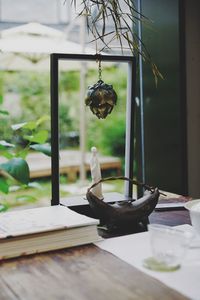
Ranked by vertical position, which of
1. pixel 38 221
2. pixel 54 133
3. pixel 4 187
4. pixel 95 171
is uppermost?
pixel 54 133

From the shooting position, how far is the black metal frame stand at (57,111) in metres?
1.55

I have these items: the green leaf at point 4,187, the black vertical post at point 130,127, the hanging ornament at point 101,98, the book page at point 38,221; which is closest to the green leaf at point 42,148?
the green leaf at point 4,187

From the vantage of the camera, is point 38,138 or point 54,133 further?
point 38,138

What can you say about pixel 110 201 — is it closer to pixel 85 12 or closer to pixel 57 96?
pixel 57 96

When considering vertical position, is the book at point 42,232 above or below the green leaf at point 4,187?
above

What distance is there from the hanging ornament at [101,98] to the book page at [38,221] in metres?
0.42

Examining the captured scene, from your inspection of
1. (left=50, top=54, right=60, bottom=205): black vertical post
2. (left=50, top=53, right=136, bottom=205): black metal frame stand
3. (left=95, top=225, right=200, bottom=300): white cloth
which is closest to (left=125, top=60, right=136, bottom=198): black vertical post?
(left=50, top=53, right=136, bottom=205): black metal frame stand

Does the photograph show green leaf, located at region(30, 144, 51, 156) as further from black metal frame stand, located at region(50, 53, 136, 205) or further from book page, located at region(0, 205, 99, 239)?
book page, located at region(0, 205, 99, 239)

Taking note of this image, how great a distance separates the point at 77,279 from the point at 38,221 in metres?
0.30

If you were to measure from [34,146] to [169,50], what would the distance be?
40.6 inches

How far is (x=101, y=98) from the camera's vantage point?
1563 mm

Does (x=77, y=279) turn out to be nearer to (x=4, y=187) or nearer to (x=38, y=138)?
(x=4, y=187)

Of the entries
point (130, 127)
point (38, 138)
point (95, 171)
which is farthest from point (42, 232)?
point (38, 138)

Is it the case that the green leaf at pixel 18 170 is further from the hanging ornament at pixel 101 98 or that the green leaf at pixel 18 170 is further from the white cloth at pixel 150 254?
the white cloth at pixel 150 254
